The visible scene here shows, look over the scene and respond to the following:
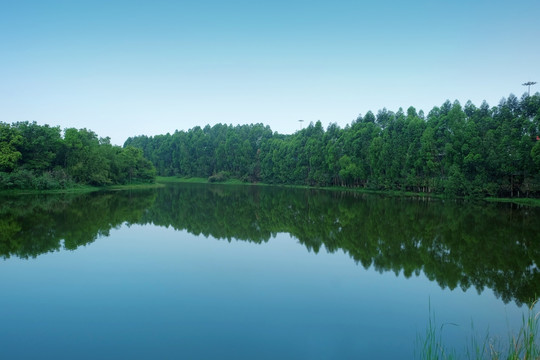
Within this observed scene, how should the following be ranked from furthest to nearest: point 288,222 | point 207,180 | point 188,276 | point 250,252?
point 207,180 < point 288,222 < point 250,252 < point 188,276

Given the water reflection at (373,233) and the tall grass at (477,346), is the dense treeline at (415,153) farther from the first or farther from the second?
the tall grass at (477,346)

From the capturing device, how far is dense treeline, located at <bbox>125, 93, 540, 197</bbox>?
1482 inches

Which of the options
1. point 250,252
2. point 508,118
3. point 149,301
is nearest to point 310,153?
point 508,118

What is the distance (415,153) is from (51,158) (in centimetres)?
4503

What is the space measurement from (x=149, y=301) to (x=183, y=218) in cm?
1463

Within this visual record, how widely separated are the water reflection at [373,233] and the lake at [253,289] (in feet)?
0.33

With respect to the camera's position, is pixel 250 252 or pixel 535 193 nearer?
pixel 250 252

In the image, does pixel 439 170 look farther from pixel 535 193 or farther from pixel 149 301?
pixel 149 301

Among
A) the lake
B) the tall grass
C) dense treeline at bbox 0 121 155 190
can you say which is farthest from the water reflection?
dense treeline at bbox 0 121 155 190

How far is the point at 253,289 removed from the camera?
9773 mm

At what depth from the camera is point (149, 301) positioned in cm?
873

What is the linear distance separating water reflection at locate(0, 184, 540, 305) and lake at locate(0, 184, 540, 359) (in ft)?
0.33

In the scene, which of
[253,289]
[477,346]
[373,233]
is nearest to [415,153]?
[373,233]

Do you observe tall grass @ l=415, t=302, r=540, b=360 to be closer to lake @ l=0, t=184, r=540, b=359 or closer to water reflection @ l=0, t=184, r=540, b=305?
lake @ l=0, t=184, r=540, b=359
